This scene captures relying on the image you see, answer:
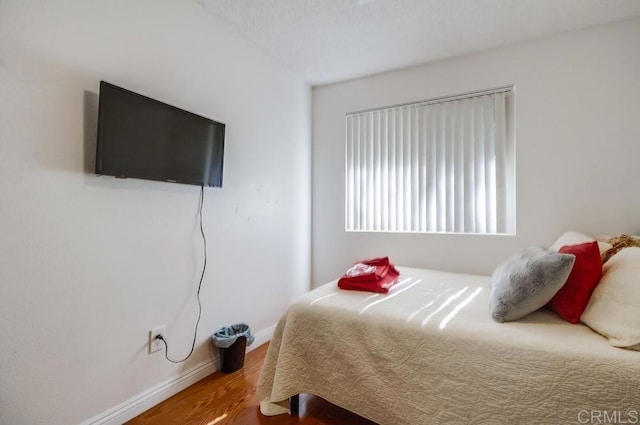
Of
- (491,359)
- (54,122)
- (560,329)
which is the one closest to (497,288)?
(560,329)

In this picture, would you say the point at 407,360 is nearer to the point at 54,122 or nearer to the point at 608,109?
the point at 54,122

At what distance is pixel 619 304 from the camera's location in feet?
3.62

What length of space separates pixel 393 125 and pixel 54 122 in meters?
2.54

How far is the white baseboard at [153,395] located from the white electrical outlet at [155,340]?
8.6 inches

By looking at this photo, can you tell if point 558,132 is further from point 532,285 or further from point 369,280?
point 369,280

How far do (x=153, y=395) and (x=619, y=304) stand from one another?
232cm

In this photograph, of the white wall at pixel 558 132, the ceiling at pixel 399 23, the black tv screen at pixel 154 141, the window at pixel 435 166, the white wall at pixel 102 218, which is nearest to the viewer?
the white wall at pixel 102 218

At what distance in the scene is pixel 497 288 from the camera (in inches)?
57.2

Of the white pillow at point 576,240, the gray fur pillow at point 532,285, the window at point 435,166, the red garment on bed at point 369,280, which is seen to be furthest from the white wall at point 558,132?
the gray fur pillow at point 532,285

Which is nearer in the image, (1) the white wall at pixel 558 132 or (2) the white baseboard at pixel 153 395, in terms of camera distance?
(2) the white baseboard at pixel 153 395

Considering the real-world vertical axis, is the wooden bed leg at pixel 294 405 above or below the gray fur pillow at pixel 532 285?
below

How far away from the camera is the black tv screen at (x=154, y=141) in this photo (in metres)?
1.37

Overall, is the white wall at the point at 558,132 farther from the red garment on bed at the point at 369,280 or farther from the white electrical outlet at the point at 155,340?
the white electrical outlet at the point at 155,340

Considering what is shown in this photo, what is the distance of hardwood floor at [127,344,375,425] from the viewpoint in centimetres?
154
